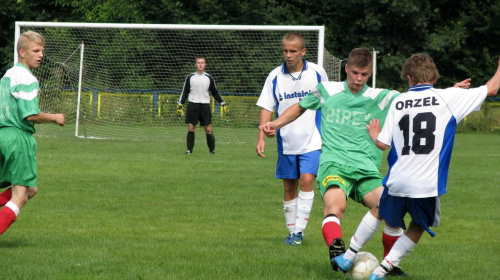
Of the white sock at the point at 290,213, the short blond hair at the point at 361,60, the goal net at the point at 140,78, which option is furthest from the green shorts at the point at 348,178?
the goal net at the point at 140,78

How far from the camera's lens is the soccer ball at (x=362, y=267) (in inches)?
200

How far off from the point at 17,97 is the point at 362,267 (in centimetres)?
309

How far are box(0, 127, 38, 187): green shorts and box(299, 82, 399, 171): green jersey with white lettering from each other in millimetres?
2446

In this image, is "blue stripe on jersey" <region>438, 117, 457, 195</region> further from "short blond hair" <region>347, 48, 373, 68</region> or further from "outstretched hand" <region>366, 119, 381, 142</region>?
"short blond hair" <region>347, 48, 373, 68</region>

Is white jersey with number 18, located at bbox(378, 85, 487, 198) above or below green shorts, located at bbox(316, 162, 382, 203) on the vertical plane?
above

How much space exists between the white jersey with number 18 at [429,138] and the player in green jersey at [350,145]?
0.61 m

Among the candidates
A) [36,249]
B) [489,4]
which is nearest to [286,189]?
[36,249]

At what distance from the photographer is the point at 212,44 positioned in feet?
79.4

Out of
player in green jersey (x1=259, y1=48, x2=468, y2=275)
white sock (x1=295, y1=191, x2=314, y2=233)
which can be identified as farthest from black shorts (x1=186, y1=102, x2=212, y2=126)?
player in green jersey (x1=259, y1=48, x2=468, y2=275)

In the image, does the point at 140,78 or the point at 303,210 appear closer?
the point at 303,210

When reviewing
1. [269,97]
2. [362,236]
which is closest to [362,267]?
[362,236]

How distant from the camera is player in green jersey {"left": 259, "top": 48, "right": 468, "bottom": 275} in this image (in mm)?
5414

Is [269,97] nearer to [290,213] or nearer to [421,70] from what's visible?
[290,213]

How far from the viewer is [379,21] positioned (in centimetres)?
3469
